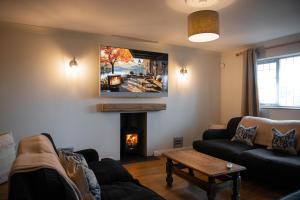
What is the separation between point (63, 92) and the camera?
362cm

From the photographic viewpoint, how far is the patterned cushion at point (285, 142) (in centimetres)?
308

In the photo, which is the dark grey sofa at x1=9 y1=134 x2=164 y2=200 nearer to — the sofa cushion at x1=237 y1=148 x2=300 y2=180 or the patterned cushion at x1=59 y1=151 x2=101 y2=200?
the patterned cushion at x1=59 y1=151 x2=101 y2=200

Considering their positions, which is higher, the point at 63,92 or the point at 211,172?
the point at 63,92

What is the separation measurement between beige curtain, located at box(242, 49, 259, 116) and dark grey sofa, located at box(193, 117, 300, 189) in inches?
36.2

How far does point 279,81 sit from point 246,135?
4.35 ft

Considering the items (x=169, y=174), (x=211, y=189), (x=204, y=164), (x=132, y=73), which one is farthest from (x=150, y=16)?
(x=211, y=189)

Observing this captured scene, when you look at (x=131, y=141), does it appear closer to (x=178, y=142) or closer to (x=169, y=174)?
(x=178, y=142)

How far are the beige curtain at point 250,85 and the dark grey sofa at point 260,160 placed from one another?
36.2 inches

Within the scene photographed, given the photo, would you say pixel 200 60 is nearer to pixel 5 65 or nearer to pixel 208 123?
pixel 208 123

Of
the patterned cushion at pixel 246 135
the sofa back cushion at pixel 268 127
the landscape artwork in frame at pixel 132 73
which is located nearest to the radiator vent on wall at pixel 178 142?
the landscape artwork in frame at pixel 132 73

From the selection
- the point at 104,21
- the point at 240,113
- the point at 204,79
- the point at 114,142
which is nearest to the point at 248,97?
the point at 240,113

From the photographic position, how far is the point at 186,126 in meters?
4.88

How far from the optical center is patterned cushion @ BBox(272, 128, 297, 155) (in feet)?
10.1

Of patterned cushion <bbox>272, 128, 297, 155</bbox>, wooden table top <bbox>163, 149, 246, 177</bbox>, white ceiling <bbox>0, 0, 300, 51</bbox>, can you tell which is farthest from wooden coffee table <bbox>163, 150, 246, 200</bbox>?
white ceiling <bbox>0, 0, 300, 51</bbox>
